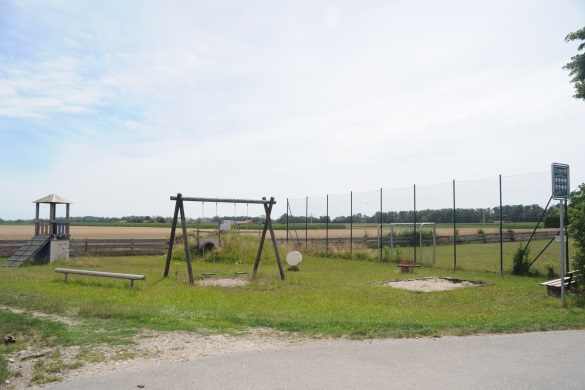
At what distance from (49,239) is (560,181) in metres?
18.2

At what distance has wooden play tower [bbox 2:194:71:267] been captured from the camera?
2005 cm

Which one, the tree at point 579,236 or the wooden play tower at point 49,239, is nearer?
the tree at point 579,236

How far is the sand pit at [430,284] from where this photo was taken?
1319 centimetres

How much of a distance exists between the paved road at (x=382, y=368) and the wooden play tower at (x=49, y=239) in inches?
652

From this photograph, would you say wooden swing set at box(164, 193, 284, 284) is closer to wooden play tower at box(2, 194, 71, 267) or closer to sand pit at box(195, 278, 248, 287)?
sand pit at box(195, 278, 248, 287)

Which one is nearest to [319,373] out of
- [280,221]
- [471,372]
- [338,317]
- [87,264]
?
[471,372]

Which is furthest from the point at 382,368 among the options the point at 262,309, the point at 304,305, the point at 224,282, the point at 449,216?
the point at 449,216

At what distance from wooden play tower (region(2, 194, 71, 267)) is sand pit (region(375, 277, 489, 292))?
1344 centimetres

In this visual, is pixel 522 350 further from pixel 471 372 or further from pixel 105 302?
pixel 105 302

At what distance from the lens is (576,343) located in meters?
6.50

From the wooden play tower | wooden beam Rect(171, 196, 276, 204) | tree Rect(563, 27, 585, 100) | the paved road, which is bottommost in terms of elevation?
the paved road

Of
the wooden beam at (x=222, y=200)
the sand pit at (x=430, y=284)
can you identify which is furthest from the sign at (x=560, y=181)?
the wooden beam at (x=222, y=200)

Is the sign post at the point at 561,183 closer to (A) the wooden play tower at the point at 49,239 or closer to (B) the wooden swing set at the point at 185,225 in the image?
(B) the wooden swing set at the point at 185,225

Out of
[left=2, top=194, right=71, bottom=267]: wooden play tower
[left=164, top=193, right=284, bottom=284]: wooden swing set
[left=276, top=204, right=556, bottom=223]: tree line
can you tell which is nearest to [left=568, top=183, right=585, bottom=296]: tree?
[left=276, top=204, right=556, bottom=223]: tree line
